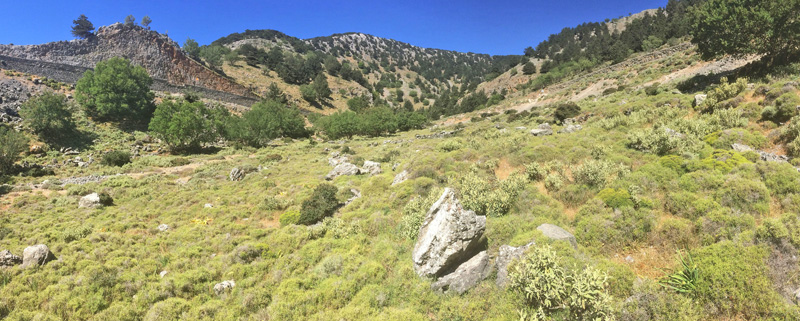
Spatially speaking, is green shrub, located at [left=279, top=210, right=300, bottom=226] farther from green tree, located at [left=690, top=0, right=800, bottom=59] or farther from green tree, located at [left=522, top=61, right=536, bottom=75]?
green tree, located at [left=522, top=61, right=536, bottom=75]

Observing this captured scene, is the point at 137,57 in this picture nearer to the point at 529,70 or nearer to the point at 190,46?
the point at 190,46

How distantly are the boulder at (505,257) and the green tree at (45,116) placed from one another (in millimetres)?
55861

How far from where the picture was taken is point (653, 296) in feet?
20.6

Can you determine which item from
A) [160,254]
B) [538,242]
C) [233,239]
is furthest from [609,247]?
[160,254]

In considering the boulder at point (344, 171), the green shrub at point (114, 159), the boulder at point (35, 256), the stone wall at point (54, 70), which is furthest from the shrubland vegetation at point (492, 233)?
the stone wall at point (54, 70)

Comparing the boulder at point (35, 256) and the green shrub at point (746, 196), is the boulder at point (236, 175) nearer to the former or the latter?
the boulder at point (35, 256)

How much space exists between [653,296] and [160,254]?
17722 millimetres

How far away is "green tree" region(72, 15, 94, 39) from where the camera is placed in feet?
237

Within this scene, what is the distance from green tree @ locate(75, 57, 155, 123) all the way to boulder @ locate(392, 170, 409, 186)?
2159 inches

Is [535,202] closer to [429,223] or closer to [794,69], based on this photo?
[429,223]

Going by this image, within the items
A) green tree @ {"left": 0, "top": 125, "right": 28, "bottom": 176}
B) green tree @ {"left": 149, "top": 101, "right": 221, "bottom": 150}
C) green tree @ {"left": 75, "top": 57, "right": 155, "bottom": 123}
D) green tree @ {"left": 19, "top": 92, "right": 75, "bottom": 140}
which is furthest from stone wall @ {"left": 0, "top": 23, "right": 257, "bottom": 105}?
green tree @ {"left": 0, "top": 125, "right": 28, "bottom": 176}

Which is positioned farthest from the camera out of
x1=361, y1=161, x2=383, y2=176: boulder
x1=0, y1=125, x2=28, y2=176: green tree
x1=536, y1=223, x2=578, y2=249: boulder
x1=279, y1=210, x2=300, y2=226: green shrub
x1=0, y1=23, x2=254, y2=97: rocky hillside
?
x1=0, y1=23, x2=254, y2=97: rocky hillside

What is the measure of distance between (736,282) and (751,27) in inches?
1191

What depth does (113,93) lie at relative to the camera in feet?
155
